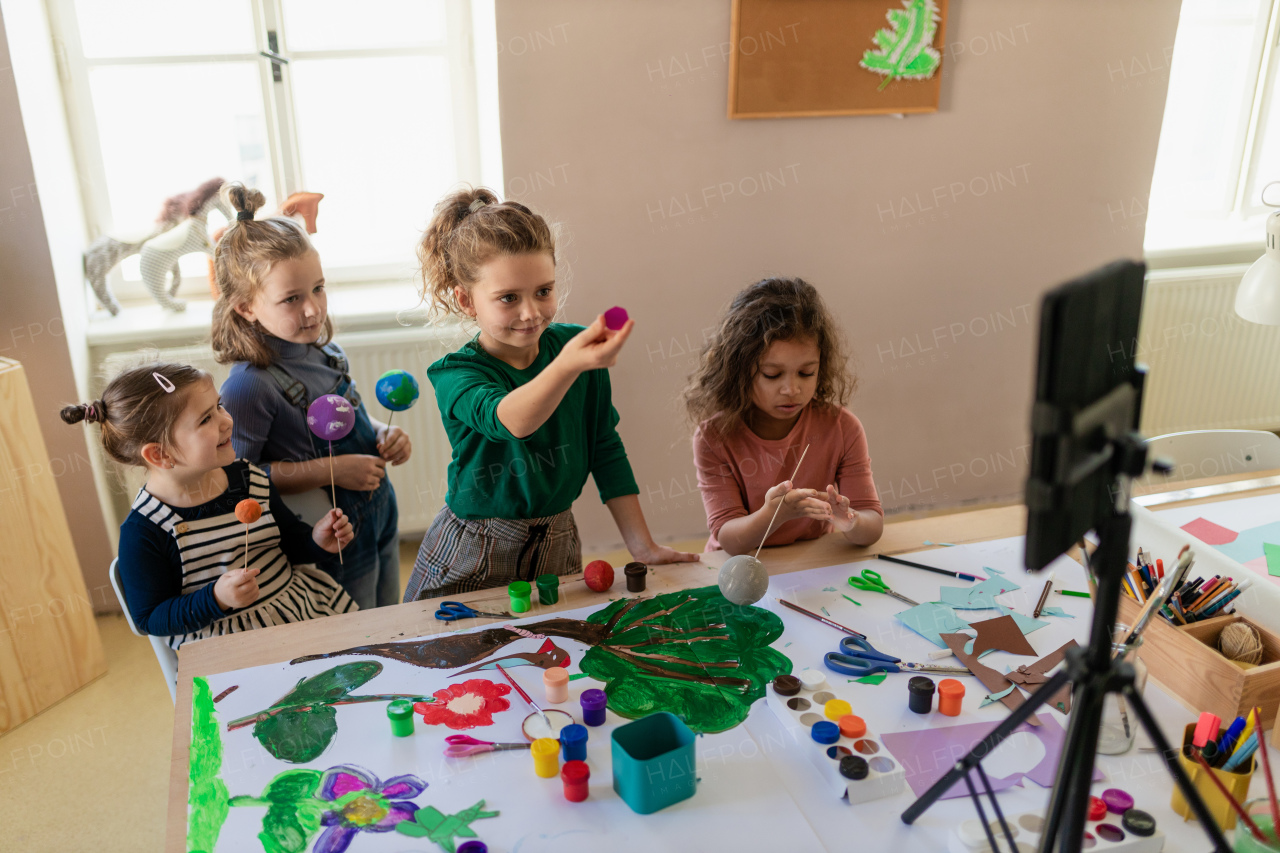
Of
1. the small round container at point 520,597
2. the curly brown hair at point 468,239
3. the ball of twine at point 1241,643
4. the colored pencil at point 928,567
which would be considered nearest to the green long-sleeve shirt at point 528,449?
the curly brown hair at point 468,239

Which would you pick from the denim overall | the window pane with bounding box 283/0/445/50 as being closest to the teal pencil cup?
the denim overall

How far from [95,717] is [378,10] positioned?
2160 mm

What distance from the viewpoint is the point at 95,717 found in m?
2.33

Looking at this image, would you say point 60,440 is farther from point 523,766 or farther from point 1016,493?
point 1016,493

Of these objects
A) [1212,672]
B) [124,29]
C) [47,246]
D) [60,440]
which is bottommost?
[60,440]

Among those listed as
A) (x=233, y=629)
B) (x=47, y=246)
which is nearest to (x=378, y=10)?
(x=47, y=246)

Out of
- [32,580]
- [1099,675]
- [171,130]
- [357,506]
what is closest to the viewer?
[1099,675]

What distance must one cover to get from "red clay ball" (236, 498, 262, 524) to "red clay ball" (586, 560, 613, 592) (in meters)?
0.55

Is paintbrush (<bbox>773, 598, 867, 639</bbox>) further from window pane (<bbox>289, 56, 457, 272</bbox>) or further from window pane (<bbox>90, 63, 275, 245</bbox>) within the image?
window pane (<bbox>90, 63, 275, 245</bbox>)

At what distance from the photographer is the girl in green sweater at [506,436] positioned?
4.85 ft

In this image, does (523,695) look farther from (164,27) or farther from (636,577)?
(164,27)

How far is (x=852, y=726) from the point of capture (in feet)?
3.58

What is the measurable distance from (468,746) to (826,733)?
42 cm

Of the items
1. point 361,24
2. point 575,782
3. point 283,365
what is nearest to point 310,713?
point 575,782
